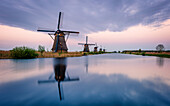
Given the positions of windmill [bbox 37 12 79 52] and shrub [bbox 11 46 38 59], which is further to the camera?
windmill [bbox 37 12 79 52]

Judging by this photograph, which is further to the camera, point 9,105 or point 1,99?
point 1,99

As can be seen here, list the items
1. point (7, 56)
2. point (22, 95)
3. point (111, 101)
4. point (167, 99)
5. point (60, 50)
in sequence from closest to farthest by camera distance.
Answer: point (111, 101), point (167, 99), point (22, 95), point (7, 56), point (60, 50)

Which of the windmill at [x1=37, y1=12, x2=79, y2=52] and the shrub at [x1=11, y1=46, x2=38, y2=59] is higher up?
the windmill at [x1=37, y1=12, x2=79, y2=52]

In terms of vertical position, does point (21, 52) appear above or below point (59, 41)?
below

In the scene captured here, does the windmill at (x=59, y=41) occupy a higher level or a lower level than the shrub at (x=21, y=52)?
higher

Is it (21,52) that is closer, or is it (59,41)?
(21,52)

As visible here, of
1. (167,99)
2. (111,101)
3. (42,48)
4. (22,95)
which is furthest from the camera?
(42,48)

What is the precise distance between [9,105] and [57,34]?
32285mm

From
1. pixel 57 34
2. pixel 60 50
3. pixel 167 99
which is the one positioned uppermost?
pixel 57 34

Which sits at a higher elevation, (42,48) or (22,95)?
(42,48)

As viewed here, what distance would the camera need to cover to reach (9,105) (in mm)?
3951

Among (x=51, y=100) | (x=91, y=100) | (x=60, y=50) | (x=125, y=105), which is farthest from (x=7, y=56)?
(x=125, y=105)

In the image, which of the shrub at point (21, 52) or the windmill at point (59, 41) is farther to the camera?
the windmill at point (59, 41)

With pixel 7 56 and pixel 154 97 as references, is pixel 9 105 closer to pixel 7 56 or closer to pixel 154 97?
pixel 154 97
